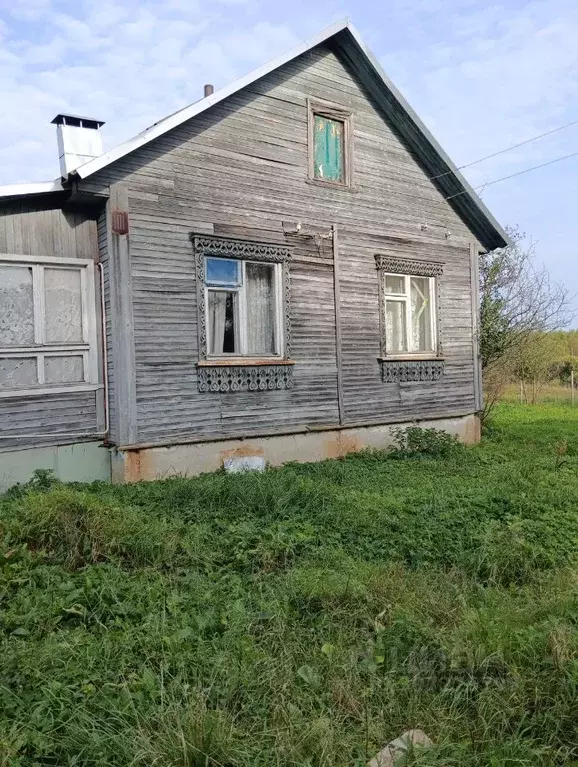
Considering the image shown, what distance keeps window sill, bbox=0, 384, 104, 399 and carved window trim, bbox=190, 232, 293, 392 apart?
61.6 inches

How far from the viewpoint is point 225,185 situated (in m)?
9.23

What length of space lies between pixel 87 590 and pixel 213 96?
718cm

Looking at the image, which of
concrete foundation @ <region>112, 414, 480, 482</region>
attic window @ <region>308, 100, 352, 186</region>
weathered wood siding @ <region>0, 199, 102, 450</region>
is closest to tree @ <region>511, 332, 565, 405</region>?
concrete foundation @ <region>112, 414, 480, 482</region>

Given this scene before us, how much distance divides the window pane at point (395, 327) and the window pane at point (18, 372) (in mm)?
6212

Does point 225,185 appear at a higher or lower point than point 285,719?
higher

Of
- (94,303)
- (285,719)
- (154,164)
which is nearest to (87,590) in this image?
(285,719)

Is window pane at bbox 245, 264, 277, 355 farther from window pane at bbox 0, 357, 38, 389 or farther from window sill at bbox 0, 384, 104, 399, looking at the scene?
window pane at bbox 0, 357, 38, 389

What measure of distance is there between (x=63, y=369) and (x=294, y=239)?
4183 millimetres

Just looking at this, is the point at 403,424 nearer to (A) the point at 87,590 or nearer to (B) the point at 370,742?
(A) the point at 87,590

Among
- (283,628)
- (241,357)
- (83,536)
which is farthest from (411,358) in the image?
(283,628)

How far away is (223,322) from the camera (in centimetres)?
932

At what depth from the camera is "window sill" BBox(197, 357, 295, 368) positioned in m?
8.96

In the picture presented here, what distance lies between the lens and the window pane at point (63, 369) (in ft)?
26.9

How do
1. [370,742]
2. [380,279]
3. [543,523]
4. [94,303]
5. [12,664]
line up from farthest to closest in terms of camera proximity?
1. [380,279]
2. [94,303]
3. [543,523]
4. [12,664]
5. [370,742]
